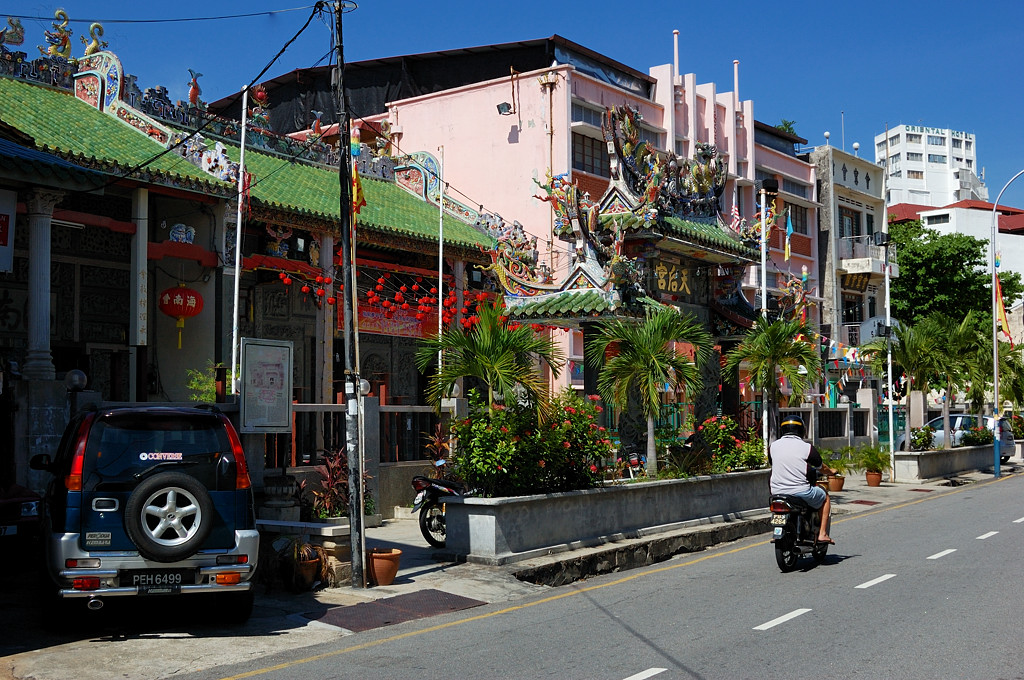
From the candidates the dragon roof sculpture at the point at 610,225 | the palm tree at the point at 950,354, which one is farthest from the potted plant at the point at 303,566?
the palm tree at the point at 950,354

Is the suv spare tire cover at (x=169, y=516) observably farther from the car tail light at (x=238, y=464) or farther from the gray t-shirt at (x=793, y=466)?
the gray t-shirt at (x=793, y=466)

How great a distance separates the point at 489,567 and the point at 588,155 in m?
22.5

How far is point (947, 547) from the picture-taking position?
48.6 ft

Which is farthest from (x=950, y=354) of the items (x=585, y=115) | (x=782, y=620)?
(x=782, y=620)

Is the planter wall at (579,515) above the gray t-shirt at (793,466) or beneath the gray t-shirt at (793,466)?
beneath

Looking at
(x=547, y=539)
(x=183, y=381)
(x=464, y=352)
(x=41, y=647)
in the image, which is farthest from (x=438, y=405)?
(x=183, y=381)

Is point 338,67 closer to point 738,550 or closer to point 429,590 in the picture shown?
point 429,590

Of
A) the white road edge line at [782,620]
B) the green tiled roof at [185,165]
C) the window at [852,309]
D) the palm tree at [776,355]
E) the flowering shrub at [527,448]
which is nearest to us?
the white road edge line at [782,620]

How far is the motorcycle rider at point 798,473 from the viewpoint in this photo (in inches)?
505

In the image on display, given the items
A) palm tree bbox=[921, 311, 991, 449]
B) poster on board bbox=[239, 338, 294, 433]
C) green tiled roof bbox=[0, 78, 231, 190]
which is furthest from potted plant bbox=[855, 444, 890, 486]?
poster on board bbox=[239, 338, 294, 433]

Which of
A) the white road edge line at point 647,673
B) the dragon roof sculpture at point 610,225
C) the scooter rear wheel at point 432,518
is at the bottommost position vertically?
the white road edge line at point 647,673

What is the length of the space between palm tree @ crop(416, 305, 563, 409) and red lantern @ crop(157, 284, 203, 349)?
7.51m

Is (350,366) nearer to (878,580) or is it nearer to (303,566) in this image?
(303,566)

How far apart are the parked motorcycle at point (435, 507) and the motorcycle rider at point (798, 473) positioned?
424cm
